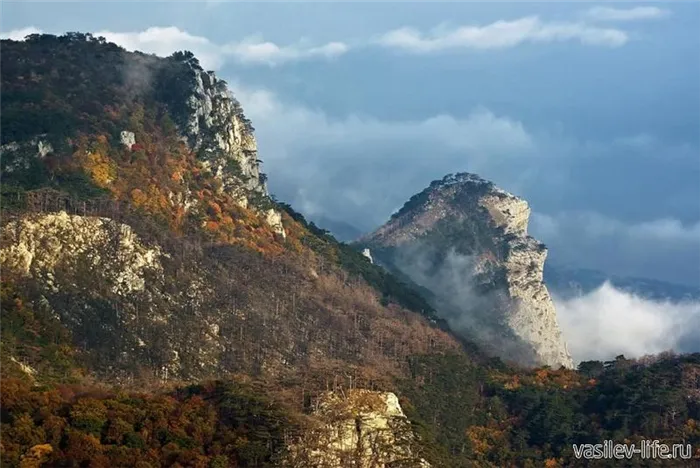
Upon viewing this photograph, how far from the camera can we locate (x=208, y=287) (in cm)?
11819

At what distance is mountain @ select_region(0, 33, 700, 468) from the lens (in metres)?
78.6

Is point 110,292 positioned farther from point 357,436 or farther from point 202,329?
point 357,436

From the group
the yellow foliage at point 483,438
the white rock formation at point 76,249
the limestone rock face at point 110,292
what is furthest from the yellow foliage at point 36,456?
the yellow foliage at point 483,438

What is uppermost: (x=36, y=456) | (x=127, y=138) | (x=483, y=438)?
(x=127, y=138)

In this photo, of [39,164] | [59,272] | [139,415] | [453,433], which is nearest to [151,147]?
[39,164]

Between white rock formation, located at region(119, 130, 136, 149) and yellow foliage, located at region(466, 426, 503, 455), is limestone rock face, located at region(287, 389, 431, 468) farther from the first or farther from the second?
white rock formation, located at region(119, 130, 136, 149)

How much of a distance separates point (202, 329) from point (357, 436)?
3426 centimetres

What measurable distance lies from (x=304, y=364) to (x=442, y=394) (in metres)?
21.0

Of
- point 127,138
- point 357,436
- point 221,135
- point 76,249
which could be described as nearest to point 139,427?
point 357,436

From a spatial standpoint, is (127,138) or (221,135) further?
(221,135)

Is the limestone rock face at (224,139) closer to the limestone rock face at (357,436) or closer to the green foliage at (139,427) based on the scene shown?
the limestone rock face at (357,436)

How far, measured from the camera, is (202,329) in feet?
366

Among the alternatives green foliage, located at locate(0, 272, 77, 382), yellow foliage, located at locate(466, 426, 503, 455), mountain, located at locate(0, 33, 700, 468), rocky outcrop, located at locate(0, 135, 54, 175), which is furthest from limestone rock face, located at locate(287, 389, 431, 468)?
rocky outcrop, located at locate(0, 135, 54, 175)

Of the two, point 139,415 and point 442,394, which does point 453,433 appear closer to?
point 442,394
